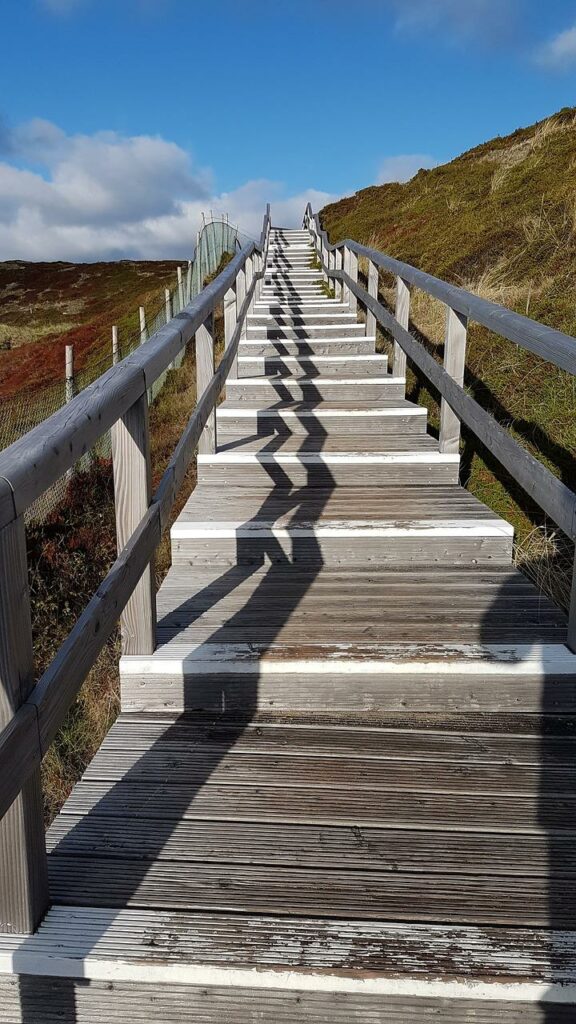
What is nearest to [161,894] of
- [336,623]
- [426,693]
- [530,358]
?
[426,693]

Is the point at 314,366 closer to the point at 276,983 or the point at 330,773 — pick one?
the point at 330,773

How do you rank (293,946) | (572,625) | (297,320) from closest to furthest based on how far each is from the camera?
(293,946), (572,625), (297,320)

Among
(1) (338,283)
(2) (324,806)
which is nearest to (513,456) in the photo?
(2) (324,806)

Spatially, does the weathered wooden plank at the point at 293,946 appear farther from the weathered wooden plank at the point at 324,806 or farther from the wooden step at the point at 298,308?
the wooden step at the point at 298,308

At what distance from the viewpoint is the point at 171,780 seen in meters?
2.15

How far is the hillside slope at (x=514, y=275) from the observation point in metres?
4.83

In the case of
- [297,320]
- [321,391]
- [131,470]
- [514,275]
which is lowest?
[321,391]

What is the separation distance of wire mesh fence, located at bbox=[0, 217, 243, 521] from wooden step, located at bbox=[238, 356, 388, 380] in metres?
0.77

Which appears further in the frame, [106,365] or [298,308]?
[106,365]

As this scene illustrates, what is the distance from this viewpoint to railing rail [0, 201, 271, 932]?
141 centimetres

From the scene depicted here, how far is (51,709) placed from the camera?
158 cm

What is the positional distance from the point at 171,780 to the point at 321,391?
13.9ft

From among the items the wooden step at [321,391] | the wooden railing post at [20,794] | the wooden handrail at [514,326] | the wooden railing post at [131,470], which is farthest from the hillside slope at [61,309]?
the wooden railing post at [20,794]

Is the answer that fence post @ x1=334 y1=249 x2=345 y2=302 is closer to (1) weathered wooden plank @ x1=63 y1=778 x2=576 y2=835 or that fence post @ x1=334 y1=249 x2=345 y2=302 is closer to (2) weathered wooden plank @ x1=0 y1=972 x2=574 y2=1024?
(1) weathered wooden plank @ x1=63 y1=778 x2=576 y2=835
